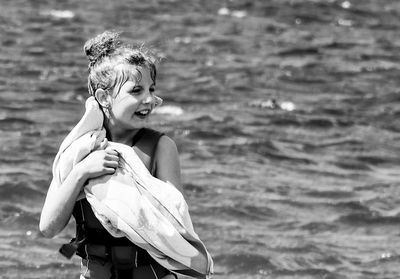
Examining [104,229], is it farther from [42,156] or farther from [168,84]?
[168,84]

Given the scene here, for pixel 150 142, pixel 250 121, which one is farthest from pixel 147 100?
pixel 250 121

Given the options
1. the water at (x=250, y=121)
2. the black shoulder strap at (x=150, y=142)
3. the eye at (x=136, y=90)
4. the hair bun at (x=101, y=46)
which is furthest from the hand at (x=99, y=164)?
the water at (x=250, y=121)

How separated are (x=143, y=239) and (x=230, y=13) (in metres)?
17.8

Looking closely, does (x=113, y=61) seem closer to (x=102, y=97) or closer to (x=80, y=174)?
(x=102, y=97)

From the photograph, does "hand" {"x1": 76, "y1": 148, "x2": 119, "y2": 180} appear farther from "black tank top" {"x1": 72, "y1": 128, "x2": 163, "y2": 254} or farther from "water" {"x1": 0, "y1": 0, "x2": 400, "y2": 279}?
"water" {"x1": 0, "y1": 0, "x2": 400, "y2": 279}

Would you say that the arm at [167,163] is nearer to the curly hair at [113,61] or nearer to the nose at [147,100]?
the nose at [147,100]

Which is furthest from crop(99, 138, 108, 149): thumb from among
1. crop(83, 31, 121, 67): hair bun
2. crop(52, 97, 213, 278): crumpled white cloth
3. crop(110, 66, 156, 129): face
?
crop(83, 31, 121, 67): hair bun

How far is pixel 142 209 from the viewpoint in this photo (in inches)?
187

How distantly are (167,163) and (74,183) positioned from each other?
45 centimetres

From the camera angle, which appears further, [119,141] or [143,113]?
[119,141]

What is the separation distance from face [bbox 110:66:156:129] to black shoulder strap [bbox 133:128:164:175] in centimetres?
6

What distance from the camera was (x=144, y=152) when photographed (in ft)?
16.3

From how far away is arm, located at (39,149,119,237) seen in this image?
479 cm

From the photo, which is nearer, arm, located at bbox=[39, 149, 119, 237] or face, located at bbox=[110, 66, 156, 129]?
arm, located at bbox=[39, 149, 119, 237]
